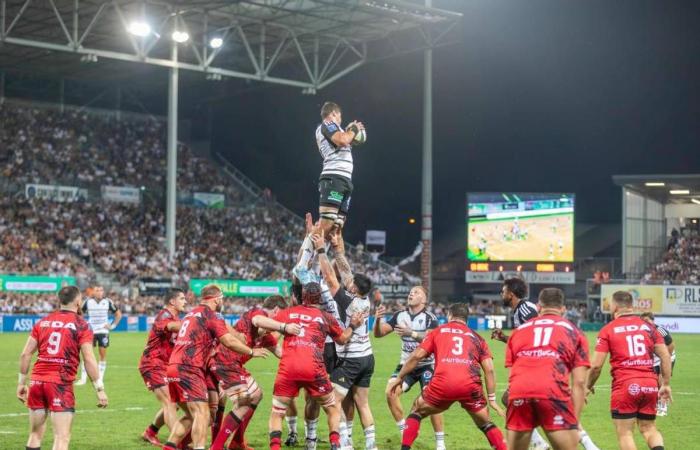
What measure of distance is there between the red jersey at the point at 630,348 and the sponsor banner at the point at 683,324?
4163cm

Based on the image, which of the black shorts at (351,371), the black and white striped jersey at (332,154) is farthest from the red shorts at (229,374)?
the black and white striped jersey at (332,154)

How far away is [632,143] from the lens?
59906 mm

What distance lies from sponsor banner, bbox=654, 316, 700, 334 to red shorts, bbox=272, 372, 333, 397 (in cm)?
4244

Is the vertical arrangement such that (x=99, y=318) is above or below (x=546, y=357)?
below

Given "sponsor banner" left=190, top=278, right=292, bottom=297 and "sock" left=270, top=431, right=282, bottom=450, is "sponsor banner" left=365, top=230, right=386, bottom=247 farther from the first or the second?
"sock" left=270, top=431, right=282, bottom=450

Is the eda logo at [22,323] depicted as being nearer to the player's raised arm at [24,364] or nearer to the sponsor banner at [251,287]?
the sponsor banner at [251,287]

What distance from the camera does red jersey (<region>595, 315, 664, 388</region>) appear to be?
11.8m

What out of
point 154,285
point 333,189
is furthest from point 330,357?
point 154,285

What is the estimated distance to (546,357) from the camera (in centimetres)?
952

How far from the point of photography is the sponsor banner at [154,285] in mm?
47219

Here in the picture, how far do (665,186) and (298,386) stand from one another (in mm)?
48999

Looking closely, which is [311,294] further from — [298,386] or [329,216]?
[329,216]

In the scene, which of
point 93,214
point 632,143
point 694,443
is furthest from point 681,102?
point 694,443

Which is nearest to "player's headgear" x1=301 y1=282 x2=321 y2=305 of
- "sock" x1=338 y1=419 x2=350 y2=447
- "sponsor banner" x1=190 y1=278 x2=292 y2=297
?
"sock" x1=338 y1=419 x2=350 y2=447
